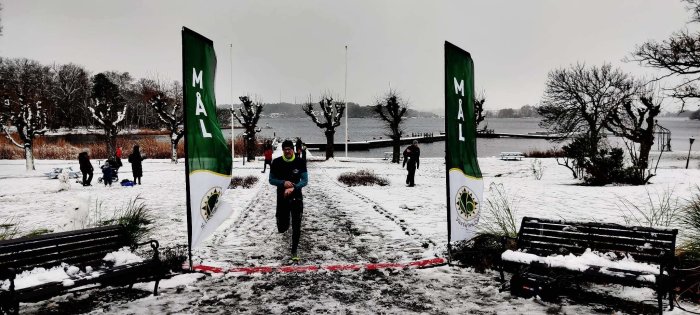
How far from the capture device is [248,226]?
910cm

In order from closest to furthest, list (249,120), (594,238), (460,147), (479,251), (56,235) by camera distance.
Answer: (56,235) < (594,238) < (460,147) < (479,251) < (249,120)

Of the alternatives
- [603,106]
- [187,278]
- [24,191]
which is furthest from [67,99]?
[187,278]

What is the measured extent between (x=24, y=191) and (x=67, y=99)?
85393mm

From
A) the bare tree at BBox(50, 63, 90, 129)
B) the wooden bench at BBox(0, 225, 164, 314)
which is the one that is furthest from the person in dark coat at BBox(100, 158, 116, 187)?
the bare tree at BBox(50, 63, 90, 129)

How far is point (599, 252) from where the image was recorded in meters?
4.98

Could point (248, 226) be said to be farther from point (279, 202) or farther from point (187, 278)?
point (187, 278)

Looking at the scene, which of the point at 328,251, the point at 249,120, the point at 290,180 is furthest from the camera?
the point at 249,120

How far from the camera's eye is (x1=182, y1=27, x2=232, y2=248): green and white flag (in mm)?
5219

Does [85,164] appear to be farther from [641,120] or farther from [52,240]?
[641,120]

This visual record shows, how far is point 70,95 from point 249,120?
72.6m

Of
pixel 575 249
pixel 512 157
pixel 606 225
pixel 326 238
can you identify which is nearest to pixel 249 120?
pixel 512 157

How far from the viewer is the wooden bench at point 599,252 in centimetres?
422

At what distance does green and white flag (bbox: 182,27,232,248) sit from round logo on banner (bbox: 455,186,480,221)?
126 inches

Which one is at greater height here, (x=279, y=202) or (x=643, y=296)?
(x=279, y=202)
